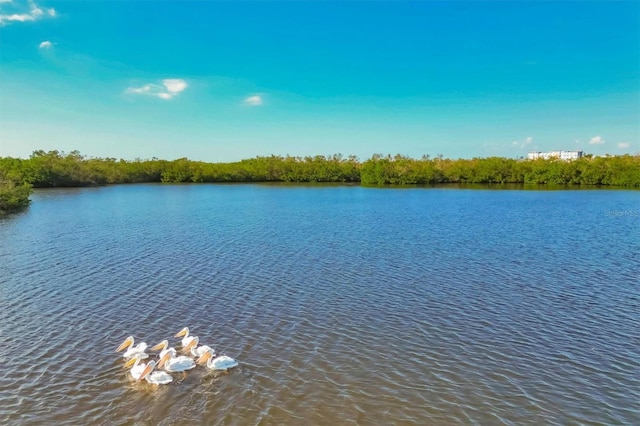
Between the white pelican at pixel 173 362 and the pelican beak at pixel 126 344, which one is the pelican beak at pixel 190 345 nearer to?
the white pelican at pixel 173 362

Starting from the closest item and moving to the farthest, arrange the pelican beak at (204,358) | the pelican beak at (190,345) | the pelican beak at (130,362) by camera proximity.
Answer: the pelican beak at (130,362), the pelican beak at (204,358), the pelican beak at (190,345)

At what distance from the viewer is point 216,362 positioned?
10.6 m

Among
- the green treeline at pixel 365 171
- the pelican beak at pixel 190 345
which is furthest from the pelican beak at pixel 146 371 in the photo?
the green treeline at pixel 365 171

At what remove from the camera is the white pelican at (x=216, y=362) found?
1058 centimetres

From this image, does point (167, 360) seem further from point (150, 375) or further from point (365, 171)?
point (365, 171)

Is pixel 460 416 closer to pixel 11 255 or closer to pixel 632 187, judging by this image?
pixel 11 255

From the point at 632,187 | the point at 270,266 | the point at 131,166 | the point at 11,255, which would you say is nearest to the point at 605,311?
the point at 270,266

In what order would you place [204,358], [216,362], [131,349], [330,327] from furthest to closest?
[330,327] → [131,349] → [204,358] → [216,362]

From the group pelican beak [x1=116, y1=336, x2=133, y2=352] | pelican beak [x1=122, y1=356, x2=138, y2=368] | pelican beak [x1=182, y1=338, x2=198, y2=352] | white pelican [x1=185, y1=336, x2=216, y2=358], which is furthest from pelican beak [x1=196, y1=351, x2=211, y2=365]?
pelican beak [x1=116, y1=336, x2=133, y2=352]

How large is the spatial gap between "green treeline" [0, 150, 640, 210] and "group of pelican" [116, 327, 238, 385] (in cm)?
8545

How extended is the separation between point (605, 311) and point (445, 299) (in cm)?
497

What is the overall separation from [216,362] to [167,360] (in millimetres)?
1121

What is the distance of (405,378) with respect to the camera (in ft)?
33.9

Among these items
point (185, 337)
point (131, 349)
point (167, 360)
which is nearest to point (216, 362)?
point (167, 360)
